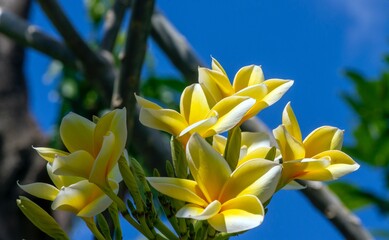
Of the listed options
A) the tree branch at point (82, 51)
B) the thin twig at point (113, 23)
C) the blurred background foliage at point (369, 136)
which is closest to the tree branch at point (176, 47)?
the thin twig at point (113, 23)

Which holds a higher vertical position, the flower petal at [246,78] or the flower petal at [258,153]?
the flower petal at [246,78]

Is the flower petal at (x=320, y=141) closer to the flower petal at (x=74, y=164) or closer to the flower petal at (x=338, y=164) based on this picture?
the flower petal at (x=338, y=164)

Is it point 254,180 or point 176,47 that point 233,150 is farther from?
point 176,47

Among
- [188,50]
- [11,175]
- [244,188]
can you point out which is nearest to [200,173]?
[244,188]

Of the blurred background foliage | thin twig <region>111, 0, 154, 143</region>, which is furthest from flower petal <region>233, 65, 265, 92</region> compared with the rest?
the blurred background foliage

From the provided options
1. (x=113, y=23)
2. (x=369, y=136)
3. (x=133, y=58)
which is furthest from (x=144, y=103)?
(x=369, y=136)

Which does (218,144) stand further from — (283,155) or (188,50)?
(188,50)
